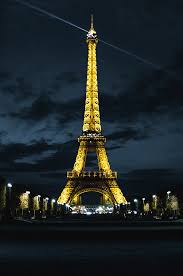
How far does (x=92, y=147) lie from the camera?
104 m

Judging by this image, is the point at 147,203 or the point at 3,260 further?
the point at 147,203

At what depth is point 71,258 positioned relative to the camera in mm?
17469

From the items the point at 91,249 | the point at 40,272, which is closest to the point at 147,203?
the point at 91,249

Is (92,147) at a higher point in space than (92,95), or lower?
lower

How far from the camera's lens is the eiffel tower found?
100562 mm

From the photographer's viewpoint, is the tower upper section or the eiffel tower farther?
the eiffel tower

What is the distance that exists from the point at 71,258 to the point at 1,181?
54.6 m

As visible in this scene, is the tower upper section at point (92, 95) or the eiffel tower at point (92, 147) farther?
the eiffel tower at point (92, 147)

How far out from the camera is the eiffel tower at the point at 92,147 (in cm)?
10056

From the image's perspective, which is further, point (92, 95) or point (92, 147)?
point (92, 147)

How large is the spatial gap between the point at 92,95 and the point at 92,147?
9.41 meters

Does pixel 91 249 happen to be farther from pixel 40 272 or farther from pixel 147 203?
pixel 147 203

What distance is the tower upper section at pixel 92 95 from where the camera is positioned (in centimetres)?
10000

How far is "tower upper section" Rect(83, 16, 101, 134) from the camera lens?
100000 millimetres
